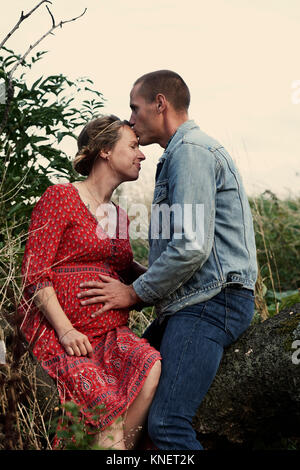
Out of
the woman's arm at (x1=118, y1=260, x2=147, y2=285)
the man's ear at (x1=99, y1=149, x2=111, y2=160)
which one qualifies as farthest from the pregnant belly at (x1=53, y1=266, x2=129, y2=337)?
the man's ear at (x1=99, y1=149, x2=111, y2=160)

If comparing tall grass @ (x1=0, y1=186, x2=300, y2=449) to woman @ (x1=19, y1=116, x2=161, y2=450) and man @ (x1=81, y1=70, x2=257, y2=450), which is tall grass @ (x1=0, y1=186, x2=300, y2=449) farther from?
man @ (x1=81, y1=70, x2=257, y2=450)

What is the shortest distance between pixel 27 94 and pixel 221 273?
203 centimetres

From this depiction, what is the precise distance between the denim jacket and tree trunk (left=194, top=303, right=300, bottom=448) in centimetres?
27

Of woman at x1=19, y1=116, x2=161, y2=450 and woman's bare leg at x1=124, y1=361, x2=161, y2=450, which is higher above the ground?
woman at x1=19, y1=116, x2=161, y2=450

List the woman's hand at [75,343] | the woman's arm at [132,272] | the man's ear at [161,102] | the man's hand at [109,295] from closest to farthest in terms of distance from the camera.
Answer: the woman's hand at [75,343]
the man's hand at [109,295]
the man's ear at [161,102]
the woman's arm at [132,272]

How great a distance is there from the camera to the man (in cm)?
265

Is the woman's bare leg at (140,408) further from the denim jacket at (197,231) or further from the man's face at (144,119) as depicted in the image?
the man's face at (144,119)

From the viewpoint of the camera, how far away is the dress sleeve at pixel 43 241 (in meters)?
2.85

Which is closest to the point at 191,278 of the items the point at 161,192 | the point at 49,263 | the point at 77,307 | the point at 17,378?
the point at 161,192

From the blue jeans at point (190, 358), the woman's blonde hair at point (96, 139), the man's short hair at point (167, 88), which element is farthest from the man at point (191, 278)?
the woman's blonde hair at point (96, 139)

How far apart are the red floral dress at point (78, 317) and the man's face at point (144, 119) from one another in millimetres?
495

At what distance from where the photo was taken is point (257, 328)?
2.87m

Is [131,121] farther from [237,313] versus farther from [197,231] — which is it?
[237,313]
